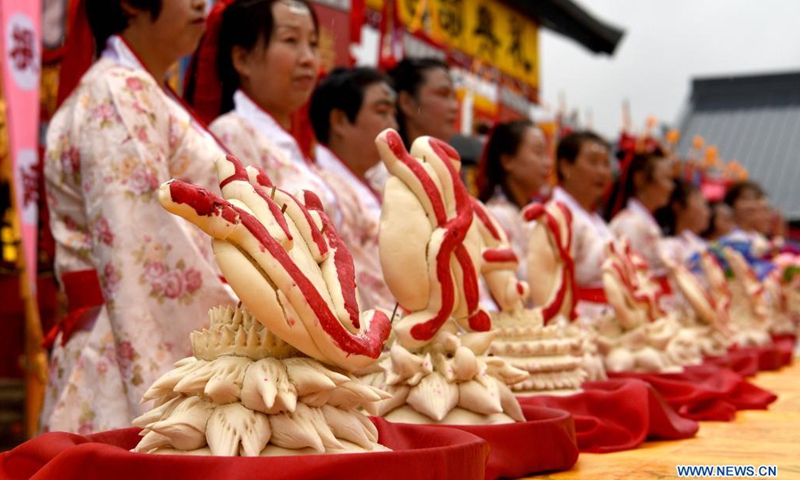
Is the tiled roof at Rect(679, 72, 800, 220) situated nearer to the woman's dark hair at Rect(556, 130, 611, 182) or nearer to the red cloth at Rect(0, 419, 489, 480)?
the woman's dark hair at Rect(556, 130, 611, 182)

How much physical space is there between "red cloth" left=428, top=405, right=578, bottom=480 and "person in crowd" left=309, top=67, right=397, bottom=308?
1145 mm

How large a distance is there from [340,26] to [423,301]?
8.26ft

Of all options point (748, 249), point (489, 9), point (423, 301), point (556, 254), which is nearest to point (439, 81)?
point (556, 254)

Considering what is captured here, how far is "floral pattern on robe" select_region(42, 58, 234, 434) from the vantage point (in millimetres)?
1707

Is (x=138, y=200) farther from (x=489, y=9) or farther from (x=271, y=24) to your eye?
(x=489, y=9)

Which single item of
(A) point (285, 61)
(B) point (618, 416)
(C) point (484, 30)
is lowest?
(B) point (618, 416)

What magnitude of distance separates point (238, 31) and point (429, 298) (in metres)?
1.10

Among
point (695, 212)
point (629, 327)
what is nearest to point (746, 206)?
point (695, 212)

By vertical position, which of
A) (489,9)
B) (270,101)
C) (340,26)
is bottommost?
(270,101)

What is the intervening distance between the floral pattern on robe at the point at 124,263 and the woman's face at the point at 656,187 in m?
3.33

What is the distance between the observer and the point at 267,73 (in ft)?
7.46

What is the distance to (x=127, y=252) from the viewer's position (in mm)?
1720

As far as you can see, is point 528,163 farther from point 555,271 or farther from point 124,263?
point 124,263

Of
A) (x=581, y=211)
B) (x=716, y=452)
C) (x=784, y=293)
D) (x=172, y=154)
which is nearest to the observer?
(x=716, y=452)
